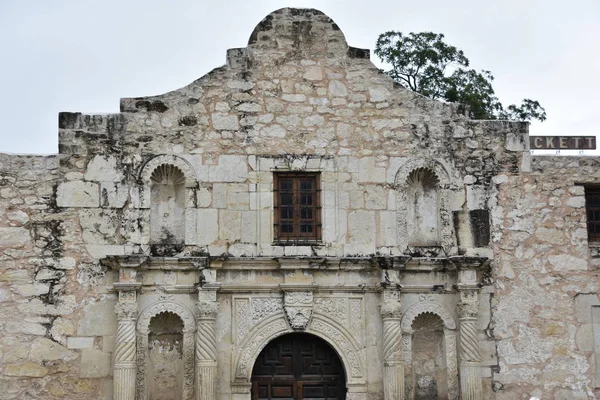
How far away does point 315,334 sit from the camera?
14359 mm

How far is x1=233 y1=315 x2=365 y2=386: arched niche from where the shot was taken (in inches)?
556

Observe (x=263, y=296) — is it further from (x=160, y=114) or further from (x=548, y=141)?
(x=548, y=141)

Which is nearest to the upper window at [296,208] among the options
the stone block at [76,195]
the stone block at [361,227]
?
the stone block at [361,227]

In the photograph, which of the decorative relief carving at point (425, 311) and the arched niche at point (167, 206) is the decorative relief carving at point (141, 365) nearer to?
the arched niche at point (167, 206)

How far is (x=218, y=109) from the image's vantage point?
48.6 ft

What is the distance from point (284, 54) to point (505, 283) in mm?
4773

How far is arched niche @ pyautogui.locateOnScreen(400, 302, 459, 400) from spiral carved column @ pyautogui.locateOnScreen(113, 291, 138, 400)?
385cm

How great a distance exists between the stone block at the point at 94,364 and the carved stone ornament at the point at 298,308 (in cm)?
262

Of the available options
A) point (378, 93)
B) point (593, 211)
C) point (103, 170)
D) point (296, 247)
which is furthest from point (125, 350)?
point (593, 211)

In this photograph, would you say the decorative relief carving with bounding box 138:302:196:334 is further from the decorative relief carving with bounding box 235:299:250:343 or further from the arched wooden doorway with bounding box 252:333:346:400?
the arched wooden doorway with bounding box 252:333:346:400

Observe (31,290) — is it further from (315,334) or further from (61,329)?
(315,334)

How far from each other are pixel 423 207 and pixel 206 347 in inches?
154

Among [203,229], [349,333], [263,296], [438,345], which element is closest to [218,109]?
[203,229]

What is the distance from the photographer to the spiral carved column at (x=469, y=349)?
14.2 m
